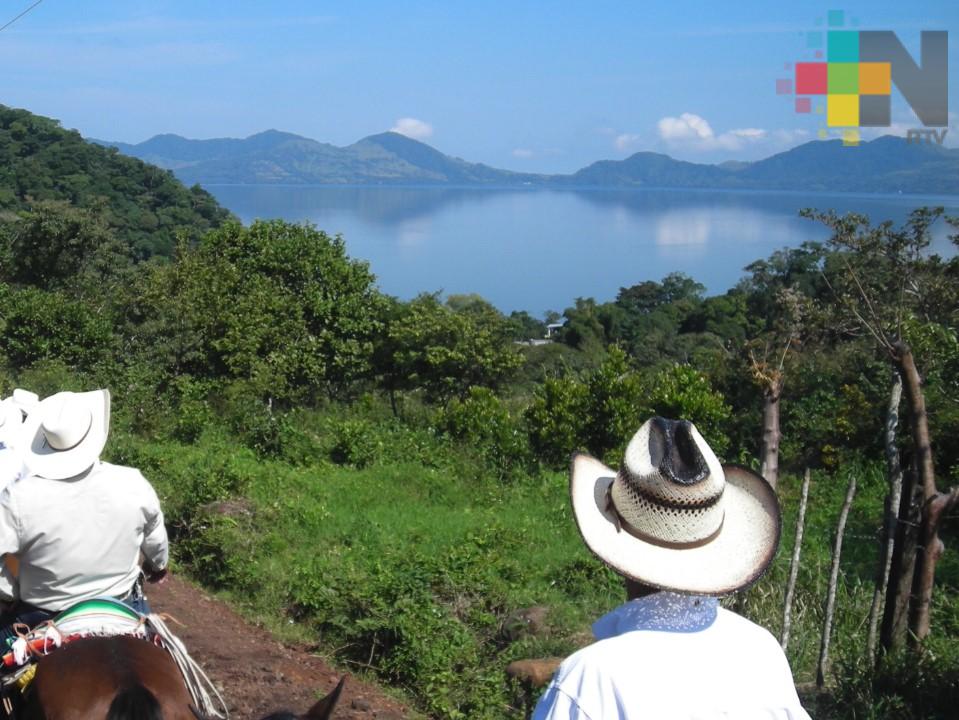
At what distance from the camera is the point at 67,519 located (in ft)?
11.5

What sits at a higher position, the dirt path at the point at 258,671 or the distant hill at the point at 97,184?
the distant hill at the point at 97,184

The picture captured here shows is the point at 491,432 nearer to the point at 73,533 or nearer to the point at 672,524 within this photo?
the point at 73,533

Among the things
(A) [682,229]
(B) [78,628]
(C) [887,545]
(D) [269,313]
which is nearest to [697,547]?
(B) [78,628]

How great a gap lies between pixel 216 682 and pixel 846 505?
3525 millimetres

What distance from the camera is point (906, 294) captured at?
6285mm

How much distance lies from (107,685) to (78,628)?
21.4 inches

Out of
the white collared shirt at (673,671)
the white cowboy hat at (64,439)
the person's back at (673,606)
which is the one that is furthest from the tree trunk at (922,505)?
the white cowboy hat at (64,439)

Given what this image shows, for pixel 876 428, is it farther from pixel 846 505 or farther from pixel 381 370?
pixel 381 370

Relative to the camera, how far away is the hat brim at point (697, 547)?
1.69 m

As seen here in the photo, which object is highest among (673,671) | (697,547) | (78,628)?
(697,547)

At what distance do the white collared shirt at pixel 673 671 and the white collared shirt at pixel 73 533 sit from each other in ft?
8.09

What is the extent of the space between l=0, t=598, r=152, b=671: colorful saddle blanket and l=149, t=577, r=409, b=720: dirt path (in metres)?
1.30

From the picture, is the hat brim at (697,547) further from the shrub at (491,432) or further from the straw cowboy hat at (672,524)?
the shrub at (491,432)

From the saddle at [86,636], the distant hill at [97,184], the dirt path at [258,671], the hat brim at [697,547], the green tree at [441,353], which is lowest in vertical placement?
the dirt path at [258,671]
